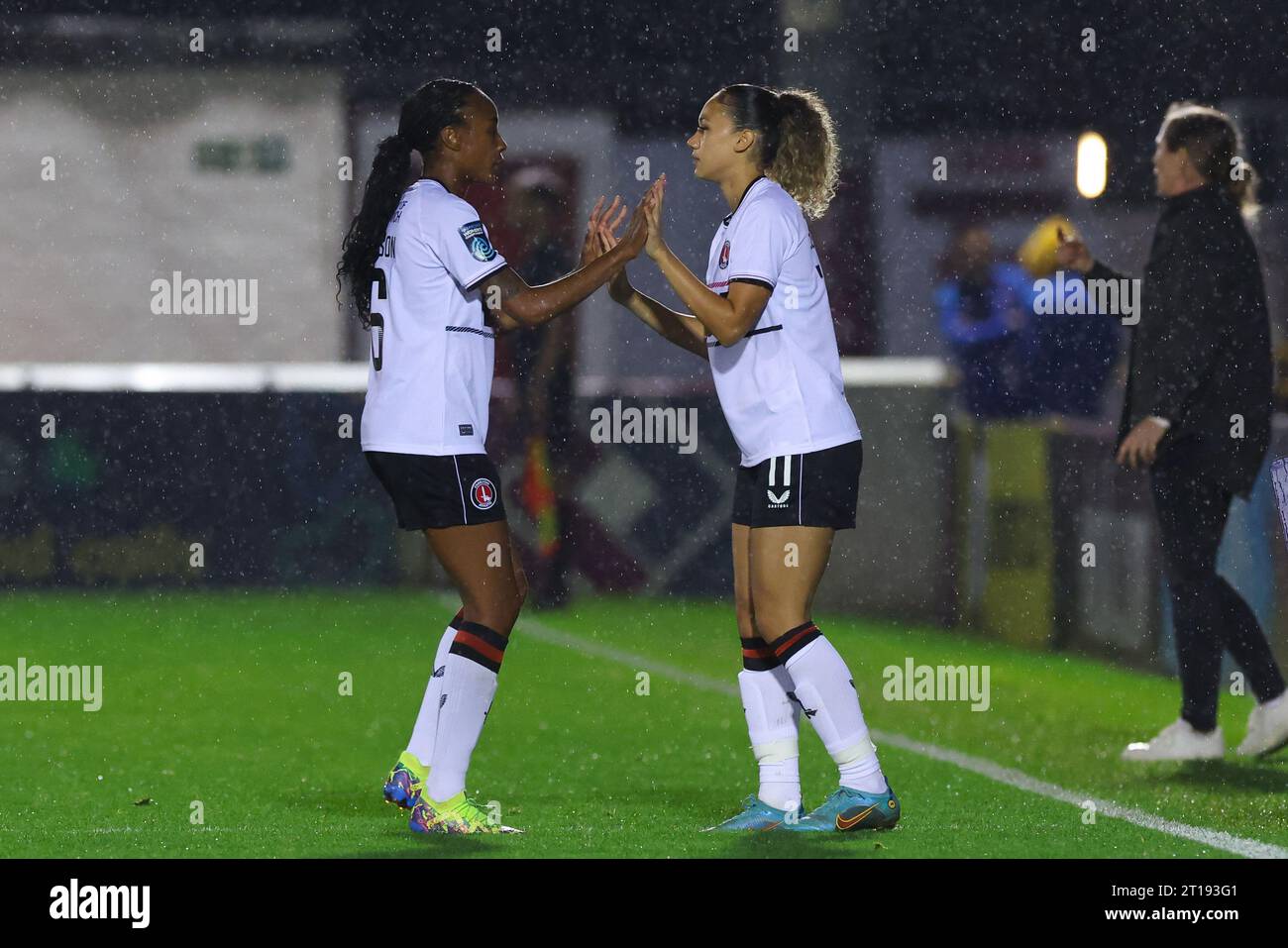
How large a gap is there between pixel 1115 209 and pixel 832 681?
1071 cm

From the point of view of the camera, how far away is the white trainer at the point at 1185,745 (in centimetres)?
585

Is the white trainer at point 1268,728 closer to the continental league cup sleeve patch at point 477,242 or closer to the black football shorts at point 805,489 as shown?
the black football shorts at point 805,489

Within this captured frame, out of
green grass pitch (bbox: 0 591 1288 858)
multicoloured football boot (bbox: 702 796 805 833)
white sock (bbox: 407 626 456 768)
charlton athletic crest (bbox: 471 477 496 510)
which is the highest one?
charlton athletic crest (bbox: 471 477 496 510)

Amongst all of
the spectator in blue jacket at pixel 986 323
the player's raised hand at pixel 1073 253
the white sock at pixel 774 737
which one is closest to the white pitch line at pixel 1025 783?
the white sock at pixel 774 737

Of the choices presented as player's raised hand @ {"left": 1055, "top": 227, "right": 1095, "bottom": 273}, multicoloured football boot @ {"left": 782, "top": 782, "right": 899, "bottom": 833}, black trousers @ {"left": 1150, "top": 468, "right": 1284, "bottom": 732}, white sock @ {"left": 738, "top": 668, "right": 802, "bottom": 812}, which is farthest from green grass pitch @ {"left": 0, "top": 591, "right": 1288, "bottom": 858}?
player's raised hand @ {"left": 1055, "top": 227, "right": 1095, "bottom": 273}

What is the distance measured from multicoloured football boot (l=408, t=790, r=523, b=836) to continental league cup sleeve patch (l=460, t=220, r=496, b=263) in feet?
4.15

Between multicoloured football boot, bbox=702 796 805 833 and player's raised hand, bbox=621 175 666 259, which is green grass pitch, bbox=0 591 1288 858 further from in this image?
player's raised hand, bbox=621 175 666 259

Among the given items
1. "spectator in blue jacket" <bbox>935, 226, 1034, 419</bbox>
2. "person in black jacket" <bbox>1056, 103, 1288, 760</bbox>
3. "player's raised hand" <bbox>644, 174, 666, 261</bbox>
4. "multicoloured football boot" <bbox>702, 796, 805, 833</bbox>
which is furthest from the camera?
"spectator in blue jacket" <bbox>935, 226, 1034, 419</bbox>

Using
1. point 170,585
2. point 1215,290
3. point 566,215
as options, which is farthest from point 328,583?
point 1215,290

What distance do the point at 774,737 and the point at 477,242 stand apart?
1379mm

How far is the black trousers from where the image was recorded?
5785mm

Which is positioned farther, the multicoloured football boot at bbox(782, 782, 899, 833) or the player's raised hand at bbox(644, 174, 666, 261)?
the multicoloured football boot at bbox(782, 782, 899, 833)

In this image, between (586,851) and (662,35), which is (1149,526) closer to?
(586,851)

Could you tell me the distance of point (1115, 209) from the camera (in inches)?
571
